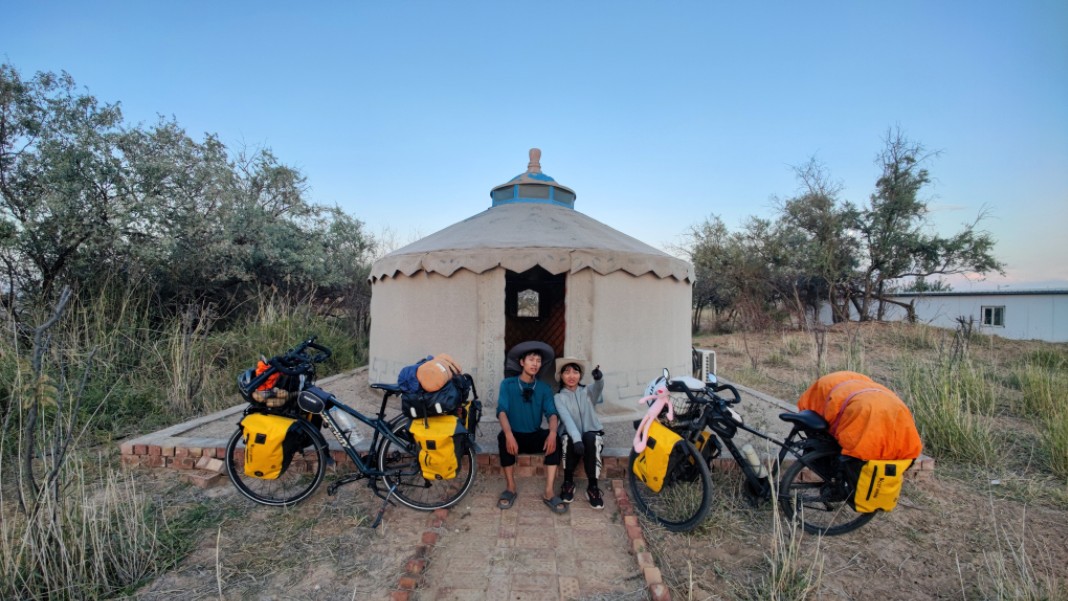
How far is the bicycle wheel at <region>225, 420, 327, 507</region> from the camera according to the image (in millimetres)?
2748

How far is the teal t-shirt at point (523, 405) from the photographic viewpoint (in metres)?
2.94

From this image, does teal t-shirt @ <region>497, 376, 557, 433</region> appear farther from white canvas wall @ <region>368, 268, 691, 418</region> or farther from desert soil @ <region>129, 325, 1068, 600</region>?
white canvas wall @ <region>368, 268, 691, 418</region>

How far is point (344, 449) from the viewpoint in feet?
9.31

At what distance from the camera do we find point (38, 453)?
337 centimetres

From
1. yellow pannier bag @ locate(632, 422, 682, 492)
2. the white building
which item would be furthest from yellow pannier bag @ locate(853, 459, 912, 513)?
the white building

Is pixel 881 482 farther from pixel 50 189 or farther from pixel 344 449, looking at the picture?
pixel 50 189

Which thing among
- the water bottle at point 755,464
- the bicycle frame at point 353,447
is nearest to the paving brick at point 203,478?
the bicycle frame at point 353,447

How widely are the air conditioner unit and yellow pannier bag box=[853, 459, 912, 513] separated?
10.3 feet

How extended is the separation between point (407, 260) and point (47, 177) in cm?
475

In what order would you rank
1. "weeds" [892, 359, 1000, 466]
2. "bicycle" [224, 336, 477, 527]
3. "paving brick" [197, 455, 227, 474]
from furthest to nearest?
"weeds" [892, 359, 1000, 466] → "paving brick" [197, 455, 227, 474] → "bicycle" [224, 336, 477, 527]

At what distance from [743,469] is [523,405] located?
134 centimetres

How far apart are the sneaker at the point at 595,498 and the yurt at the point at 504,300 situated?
5.09 ft

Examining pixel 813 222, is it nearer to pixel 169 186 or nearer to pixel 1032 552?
pixel 1032 552

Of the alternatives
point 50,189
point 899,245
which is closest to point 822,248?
point 899,245
